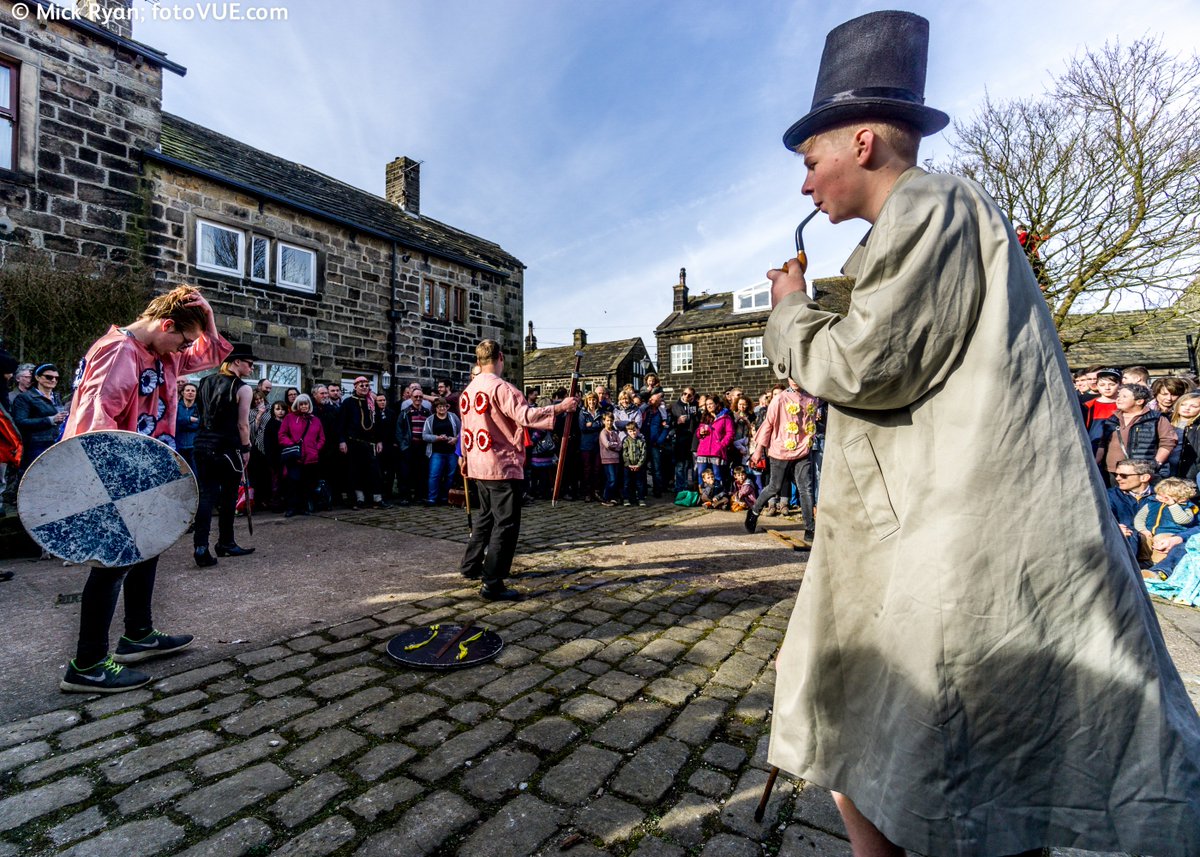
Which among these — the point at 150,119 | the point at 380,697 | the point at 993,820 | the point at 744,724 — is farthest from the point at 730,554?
the point at 150,119

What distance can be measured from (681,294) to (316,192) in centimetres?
2348

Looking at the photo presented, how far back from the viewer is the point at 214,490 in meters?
6.03

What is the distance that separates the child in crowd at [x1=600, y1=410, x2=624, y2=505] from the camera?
10.9 m

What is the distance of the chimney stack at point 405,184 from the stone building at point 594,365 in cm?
1684

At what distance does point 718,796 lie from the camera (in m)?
2.26

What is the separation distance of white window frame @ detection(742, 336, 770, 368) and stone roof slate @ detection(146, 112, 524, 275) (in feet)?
46.8

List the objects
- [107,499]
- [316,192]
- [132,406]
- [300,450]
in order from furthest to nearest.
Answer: [316,192], [300,450], [132,406], [107,499]

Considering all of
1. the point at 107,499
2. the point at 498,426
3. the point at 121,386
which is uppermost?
the point at 121,386

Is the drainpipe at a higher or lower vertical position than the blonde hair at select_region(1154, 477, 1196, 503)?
higher

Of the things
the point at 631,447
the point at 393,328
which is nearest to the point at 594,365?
the point at 393,328

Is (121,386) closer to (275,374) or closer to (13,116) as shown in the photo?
(13,116)

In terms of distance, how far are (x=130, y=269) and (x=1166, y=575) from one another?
14606 millimetres

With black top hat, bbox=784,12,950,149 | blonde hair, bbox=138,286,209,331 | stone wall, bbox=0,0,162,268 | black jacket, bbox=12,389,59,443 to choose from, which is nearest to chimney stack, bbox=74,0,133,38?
stone wall, bbox=0,0,162,268

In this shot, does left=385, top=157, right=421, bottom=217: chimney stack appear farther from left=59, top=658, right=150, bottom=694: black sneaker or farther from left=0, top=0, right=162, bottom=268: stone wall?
left=59, top=658, right=150, bottom=694: black sneaker
